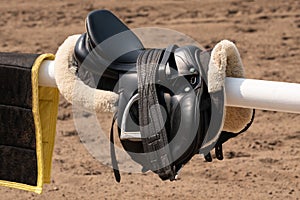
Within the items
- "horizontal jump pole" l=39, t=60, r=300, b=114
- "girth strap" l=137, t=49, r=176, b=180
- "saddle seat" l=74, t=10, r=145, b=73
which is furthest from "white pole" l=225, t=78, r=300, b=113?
"saddle seat" l=74, t=10, r=145, b=73

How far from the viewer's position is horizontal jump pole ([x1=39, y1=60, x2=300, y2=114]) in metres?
2.04

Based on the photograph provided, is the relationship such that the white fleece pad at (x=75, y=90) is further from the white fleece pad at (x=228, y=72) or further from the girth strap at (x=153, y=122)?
the white fleece pad at (x=228, y=72)

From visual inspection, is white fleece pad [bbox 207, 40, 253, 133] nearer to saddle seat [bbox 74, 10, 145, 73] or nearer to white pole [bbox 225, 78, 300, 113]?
white pole [bbox 225, 78, 300, 113]

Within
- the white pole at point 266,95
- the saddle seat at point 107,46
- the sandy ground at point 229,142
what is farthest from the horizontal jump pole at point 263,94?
the sandy ground at point 229,142

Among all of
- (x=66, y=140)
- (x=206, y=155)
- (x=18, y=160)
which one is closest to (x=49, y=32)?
(x=66, y=140)

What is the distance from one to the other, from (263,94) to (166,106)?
0.29 meters

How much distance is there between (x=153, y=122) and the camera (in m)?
2.14

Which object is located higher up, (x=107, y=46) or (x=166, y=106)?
(x=107, y=46)

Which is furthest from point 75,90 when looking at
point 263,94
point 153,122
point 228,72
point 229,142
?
point 229,142

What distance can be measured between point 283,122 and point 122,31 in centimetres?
227

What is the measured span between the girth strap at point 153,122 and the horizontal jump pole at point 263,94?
0.68 feet

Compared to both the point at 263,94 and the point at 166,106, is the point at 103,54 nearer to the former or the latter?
the point at 166,106

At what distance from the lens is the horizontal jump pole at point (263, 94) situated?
6.68 ft

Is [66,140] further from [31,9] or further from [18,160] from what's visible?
[31,9]
